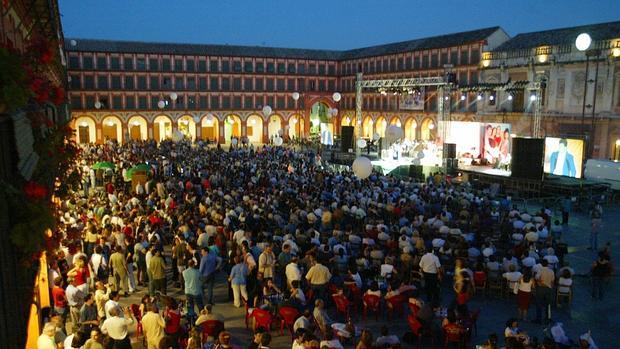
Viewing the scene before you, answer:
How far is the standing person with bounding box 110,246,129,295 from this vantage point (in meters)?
10.7

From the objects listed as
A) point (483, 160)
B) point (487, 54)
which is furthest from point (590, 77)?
point (487, 54)

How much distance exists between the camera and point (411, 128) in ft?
159

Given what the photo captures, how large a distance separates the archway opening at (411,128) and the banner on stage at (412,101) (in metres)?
1.39

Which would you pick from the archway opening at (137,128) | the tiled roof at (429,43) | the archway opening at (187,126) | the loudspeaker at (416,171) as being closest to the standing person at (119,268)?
the loudspeaker at (416,171)

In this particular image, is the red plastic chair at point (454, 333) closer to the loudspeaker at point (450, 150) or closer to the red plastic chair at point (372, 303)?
the red plastic chair at point (372, 303)

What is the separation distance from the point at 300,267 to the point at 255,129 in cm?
4894

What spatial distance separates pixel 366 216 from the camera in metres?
16.5

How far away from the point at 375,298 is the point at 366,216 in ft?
22.6

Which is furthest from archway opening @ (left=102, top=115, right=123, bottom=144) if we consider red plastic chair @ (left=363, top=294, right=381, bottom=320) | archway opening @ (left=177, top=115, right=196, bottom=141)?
red plastic chair @ (left=363, top=294, right=381, bottom=320)

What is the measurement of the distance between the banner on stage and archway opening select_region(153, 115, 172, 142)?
24.0 m

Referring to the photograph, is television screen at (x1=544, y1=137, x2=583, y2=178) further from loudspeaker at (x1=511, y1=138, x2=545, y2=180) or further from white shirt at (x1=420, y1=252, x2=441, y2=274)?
white shirt at (x1=420, y1=252, x2=441, y2=274)

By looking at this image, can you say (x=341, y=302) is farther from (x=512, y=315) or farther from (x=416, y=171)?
(x=416, y=171)

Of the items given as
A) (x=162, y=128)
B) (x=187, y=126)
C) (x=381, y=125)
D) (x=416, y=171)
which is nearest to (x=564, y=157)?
(x=416, y=171)

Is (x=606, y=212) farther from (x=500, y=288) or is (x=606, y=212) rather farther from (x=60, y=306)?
(x=60, y=306)
